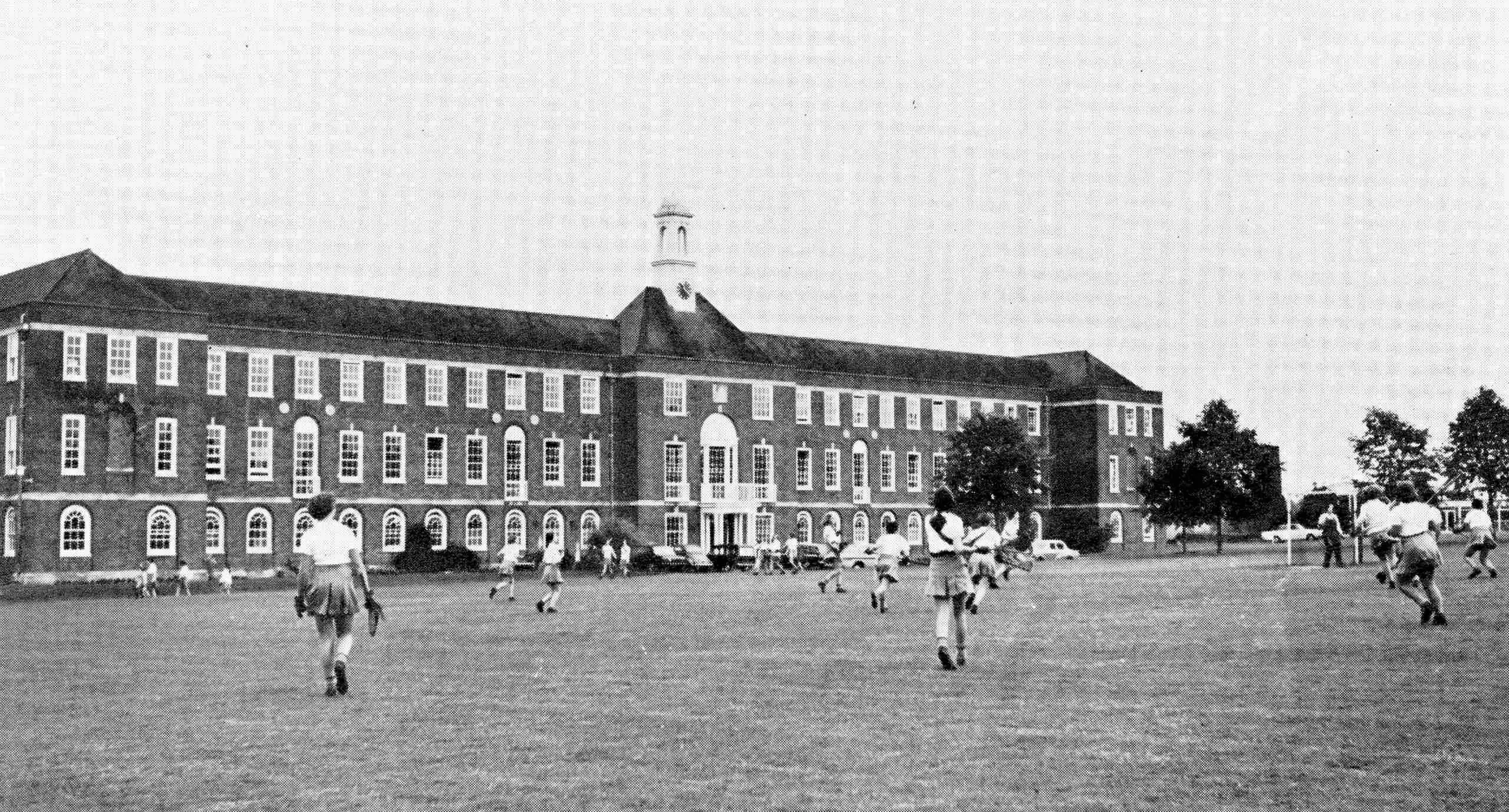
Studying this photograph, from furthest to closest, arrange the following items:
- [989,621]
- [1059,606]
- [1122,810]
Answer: [1059,606] < [989,621] < [1122,810]

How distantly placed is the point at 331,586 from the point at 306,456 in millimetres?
57638

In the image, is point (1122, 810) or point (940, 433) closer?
point (1122, 810)

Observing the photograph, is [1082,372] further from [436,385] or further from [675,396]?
[436,385]

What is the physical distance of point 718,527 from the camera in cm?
8500

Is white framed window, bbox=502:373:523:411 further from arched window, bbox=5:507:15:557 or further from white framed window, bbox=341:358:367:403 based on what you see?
arched window, bbox=5:507:15:557

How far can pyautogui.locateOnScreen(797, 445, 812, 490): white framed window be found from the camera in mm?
91125

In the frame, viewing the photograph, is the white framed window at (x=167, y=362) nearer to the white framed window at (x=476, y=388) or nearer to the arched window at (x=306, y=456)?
the arched window at (x=306, y=456)

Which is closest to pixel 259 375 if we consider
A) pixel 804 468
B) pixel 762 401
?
pixel 762 401

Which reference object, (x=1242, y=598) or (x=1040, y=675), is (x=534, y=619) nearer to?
(x=1242, y=598)

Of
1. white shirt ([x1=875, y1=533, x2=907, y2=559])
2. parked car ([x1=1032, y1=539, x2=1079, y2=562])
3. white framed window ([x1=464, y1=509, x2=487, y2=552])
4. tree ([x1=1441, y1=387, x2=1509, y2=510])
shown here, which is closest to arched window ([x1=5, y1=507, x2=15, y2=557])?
white framed window ([x1=464, y1=509, x2=487, y2=552])

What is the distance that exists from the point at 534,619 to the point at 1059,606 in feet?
29.1

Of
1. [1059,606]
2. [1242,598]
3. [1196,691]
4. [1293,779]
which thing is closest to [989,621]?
Result: [1059,606]

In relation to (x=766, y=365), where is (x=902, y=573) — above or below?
below

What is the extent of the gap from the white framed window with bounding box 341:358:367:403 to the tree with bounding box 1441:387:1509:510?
175 feet
